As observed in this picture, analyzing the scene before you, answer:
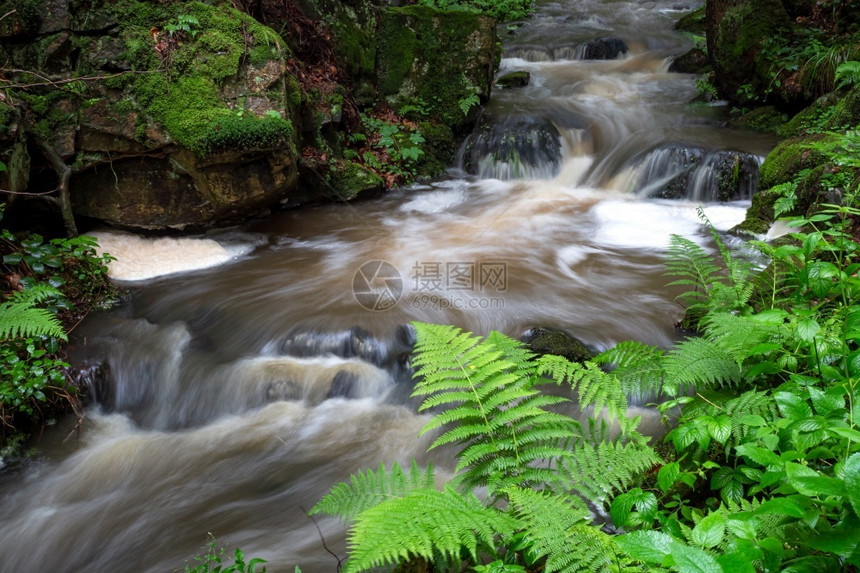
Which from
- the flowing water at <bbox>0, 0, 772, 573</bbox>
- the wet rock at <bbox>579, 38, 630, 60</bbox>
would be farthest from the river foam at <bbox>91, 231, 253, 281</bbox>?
the wet rock at <bbox>579, 38, 630, 60</bbox>

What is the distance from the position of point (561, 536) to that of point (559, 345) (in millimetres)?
2970

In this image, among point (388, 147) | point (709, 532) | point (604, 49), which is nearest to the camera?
point (709, 532)

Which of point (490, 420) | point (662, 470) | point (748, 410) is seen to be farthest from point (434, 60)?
point (662, 470)

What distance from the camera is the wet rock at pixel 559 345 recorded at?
15.1 feet

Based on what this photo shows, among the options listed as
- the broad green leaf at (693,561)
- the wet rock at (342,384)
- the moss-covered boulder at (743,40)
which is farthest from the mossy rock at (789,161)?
the broad green leaf at (693,561)

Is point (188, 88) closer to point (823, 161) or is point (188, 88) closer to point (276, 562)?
point (276, 562)

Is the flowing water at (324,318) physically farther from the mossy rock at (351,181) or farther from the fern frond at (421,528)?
the fern frond at (421,528)

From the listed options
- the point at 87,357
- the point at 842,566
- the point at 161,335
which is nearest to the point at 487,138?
the point at 161,335

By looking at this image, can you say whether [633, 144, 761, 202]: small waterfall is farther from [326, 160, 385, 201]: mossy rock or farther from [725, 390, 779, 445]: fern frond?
[725, 390, 779, 445]: fern frond

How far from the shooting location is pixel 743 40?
9.44 meters

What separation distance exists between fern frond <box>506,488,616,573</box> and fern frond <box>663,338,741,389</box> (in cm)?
88

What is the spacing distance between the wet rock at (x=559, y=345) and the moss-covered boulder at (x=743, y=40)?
688 cm

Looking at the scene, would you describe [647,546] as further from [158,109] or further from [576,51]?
[576,51]

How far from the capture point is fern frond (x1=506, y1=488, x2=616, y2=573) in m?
1.76
